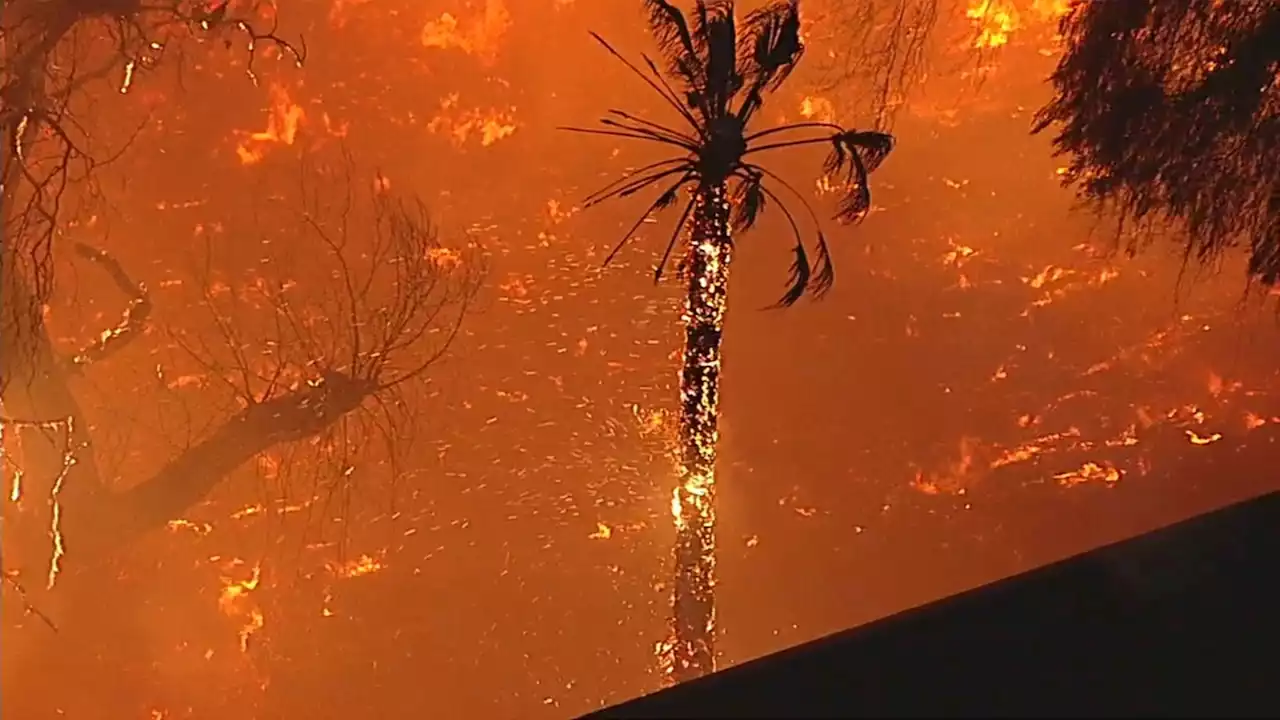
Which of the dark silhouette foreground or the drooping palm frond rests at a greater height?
the drooping palm frond

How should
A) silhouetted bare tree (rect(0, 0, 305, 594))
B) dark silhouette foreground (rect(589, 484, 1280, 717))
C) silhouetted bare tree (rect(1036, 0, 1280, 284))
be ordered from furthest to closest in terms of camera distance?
silhouetted bare tree (rect(1036, 0, 1280, 284)) → silhouetted bare tree (rect(0, 0, 305, 594)) → dark silhouette foreground (rect(589, 484, 1280, 717))

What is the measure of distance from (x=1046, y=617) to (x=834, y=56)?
0.69 m

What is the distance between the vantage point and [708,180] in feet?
3.97

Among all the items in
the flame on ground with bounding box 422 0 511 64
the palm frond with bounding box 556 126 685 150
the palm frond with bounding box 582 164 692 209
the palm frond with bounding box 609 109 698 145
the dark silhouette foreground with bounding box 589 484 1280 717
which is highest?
the flame on ground with bounding box 422 0 511 64

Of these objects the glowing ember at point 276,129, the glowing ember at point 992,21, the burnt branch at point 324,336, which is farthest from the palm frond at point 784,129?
the glowing ember at point 276,129

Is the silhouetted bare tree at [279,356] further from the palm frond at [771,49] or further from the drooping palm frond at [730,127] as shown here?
the palm frond at [771,49]

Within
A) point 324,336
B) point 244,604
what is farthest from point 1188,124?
point 244,604

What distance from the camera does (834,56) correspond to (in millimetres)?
1208

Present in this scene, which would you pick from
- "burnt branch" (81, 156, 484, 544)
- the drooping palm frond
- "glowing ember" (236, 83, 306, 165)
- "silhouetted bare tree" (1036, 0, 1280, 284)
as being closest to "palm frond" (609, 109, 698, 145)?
the drooping palm frond

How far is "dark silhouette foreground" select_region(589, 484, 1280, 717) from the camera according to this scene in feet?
2.12

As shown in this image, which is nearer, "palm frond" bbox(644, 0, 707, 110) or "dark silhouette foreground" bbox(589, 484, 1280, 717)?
"dark silhouette foreground" bbox(589, 484, 1280, 717)

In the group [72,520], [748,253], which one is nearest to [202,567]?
[72,520]

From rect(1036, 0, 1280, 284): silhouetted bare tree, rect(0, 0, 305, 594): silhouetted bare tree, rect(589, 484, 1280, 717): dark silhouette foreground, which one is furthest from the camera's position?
rect(1036, 0, 1280, 284): silhouetted bare tree

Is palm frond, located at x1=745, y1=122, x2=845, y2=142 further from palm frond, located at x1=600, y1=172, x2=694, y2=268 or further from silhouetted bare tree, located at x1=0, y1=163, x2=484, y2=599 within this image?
silhouetted bare tree, located at x1=0, y1=163, x2=484, y2=599
